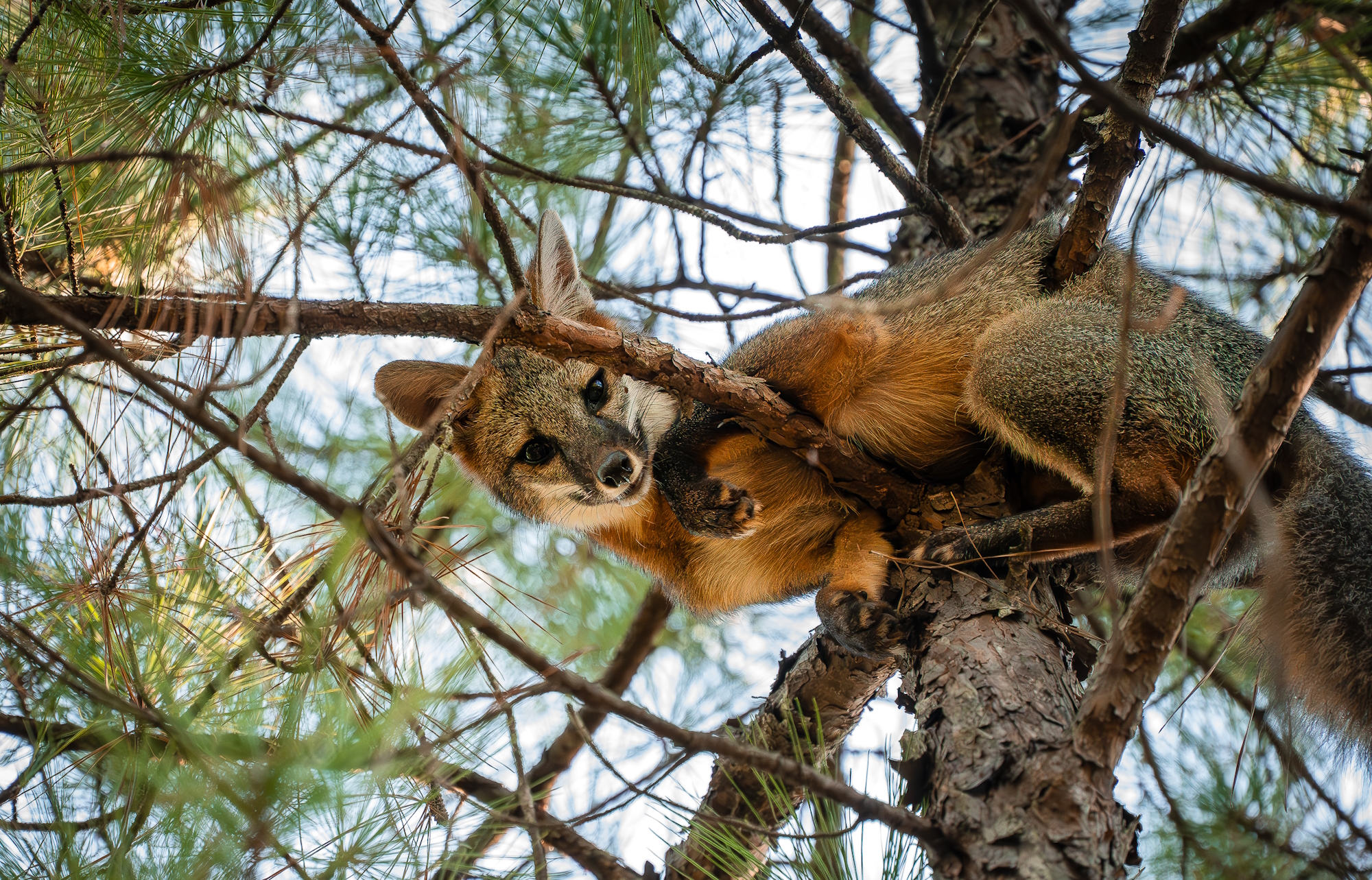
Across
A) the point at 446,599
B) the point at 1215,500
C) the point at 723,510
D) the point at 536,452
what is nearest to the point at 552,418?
the point at 536,452

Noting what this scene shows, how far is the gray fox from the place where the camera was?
10.7ft

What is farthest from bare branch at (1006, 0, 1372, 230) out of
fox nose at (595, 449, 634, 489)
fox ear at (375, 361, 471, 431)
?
fox ear at (375, 361, 471, 431)

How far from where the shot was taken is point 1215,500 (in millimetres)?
2068

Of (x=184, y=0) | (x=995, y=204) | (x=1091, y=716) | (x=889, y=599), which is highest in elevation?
(x=995, y=204)

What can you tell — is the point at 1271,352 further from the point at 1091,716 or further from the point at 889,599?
the point at 889,599

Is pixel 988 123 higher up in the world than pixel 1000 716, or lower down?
higher up

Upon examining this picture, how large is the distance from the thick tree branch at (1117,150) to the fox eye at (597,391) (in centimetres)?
225

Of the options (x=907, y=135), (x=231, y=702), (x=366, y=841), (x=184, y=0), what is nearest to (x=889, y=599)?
(x=366, y=841)

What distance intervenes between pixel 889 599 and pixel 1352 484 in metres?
1.81

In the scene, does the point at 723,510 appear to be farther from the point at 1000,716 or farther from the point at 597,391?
the point at 1000,716

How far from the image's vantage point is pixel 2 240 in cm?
270

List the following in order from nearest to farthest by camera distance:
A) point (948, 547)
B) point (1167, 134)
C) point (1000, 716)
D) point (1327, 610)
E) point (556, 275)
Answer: point (1167, 134) → point (1000, 716) → point (1327, 610) → point (948, 547) → point (556, 275)

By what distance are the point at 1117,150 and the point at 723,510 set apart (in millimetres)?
2194

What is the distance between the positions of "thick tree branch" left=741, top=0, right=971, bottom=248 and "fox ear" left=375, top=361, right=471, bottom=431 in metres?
1.99
